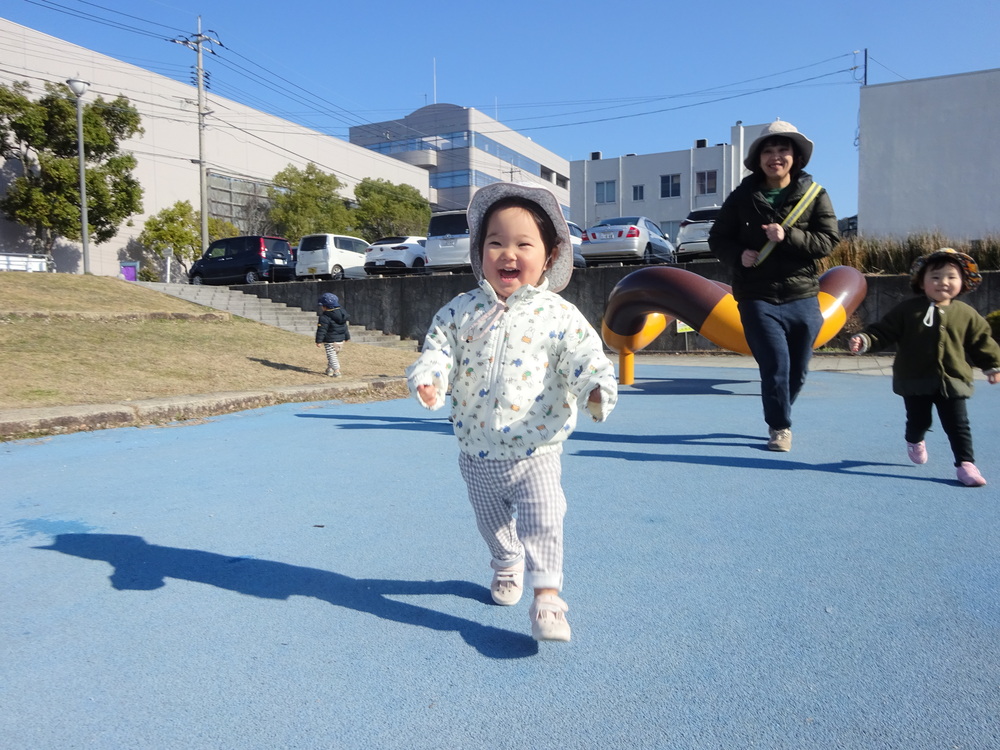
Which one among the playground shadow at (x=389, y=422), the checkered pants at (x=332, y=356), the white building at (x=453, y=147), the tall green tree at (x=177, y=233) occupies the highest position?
the white building at (x=453, y=147)

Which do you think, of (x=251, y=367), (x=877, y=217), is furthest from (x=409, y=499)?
(x=877, y=217)

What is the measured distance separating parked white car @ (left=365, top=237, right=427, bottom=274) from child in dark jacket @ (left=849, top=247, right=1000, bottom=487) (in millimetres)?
18048

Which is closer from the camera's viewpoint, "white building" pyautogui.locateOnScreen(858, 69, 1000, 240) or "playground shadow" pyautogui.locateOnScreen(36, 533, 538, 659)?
"playground shadow" pyautogui.locateOnScreen(36, 533, 538, 659)

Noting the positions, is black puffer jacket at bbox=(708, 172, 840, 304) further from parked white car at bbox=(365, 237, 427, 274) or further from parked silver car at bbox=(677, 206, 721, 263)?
parked white car at bbox=(365, 237, 427, 274)

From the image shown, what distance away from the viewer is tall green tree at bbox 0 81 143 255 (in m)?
30.8

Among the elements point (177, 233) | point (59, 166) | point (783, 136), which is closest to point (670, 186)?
point (177, 233)

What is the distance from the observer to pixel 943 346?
4.13 m

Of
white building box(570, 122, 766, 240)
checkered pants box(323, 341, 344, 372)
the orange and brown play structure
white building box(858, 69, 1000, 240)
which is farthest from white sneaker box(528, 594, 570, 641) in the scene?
white building box(570, 122, 766, 240)

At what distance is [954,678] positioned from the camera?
1.93 meters

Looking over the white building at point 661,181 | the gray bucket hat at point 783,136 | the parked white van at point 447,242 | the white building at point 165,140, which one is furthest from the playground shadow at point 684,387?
the white building at point 661,181

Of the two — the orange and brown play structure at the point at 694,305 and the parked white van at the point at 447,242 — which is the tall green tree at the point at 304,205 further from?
the orange and brown play structure at the point at 694,305

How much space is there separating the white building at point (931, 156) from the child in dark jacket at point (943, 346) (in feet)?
70.0

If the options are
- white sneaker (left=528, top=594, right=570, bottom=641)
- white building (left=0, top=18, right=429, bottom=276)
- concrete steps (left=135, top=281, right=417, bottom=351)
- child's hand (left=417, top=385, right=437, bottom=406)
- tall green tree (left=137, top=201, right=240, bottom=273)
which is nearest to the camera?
white sneaker (left=528, top=594, right=570, bottom=641)

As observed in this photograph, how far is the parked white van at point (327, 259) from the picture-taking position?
22125 millimetres
